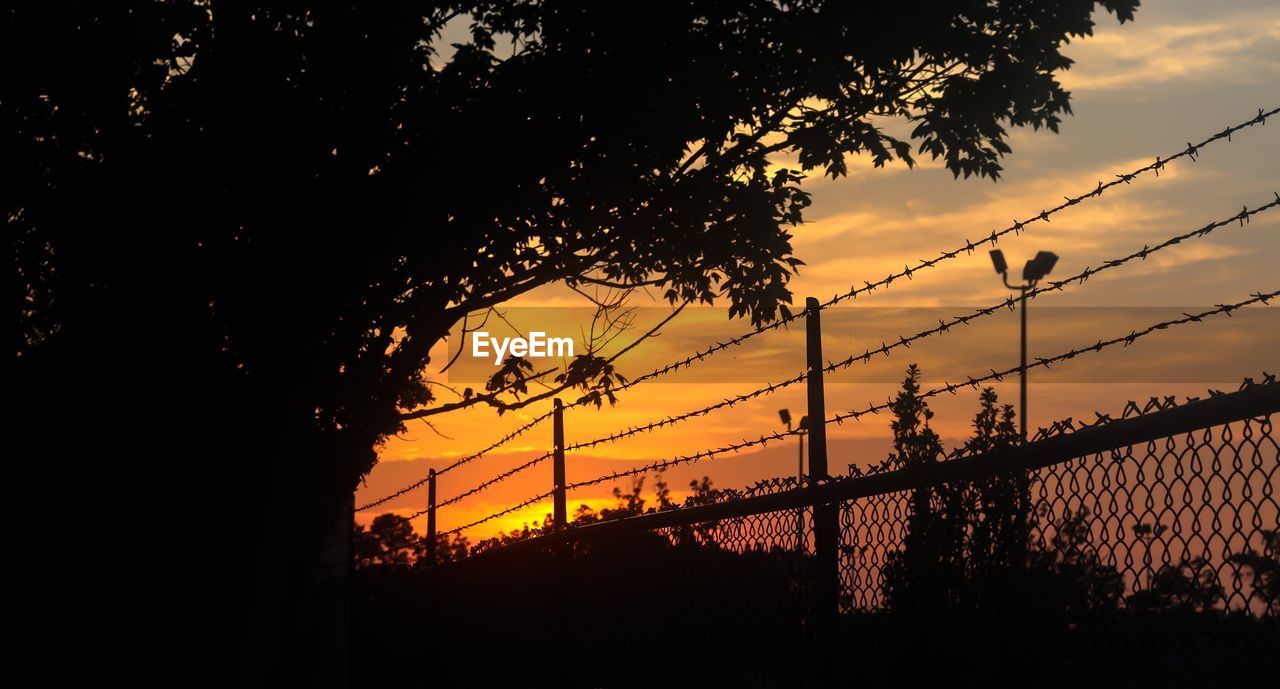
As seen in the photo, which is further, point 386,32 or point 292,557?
point 292,557

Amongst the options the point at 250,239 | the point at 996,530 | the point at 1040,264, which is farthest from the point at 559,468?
the point at 1040,264

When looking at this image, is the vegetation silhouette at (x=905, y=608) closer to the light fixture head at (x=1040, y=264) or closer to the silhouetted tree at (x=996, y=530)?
the silhouetted tree at (x=996, y=530)

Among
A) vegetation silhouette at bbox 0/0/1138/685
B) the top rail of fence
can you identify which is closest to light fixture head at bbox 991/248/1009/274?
vegetation silhouette at bbox 0/0/1138/685

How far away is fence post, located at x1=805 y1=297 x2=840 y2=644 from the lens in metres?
5.27

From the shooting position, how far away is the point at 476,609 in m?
12.0

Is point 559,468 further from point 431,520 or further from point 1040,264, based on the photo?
point 1040,264

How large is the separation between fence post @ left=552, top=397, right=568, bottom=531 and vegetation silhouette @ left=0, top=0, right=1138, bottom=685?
2148 mm

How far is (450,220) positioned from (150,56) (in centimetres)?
319

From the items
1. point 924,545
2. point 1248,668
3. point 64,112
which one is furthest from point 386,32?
point 1248,668

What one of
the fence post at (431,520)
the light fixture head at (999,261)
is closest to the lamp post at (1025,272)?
the light fixture head at (999,261)

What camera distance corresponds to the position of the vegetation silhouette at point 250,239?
11617mm

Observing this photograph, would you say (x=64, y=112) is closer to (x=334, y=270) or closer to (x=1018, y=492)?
(x=334, y=270)

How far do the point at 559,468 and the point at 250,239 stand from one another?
14.6ft

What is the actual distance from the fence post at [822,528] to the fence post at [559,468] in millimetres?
4113
